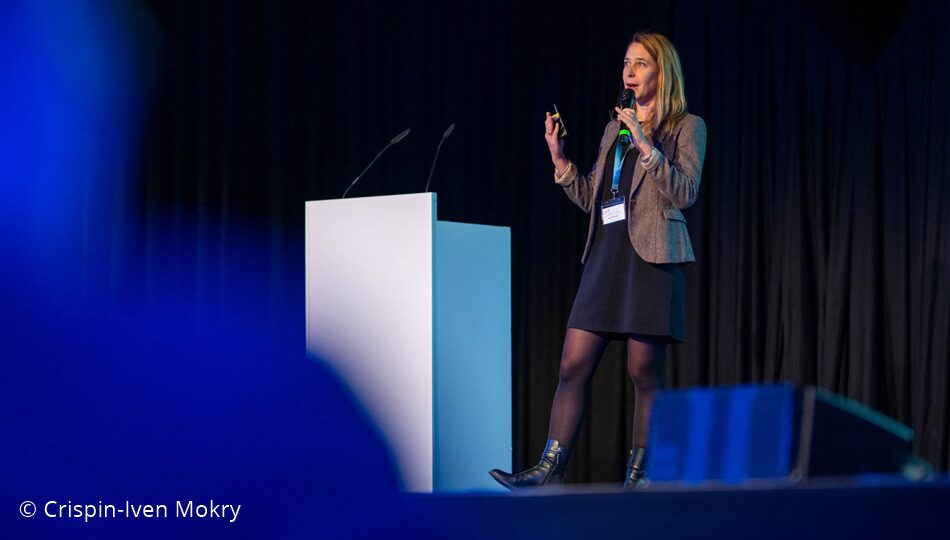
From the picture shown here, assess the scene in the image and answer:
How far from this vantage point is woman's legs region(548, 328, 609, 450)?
300 centimetres

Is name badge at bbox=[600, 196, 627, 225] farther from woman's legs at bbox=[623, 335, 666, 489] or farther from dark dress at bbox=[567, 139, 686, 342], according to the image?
woman's legs at bbox=[623, 335, 666, 489]

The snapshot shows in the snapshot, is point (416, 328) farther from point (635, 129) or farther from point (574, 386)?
point (635, 129)

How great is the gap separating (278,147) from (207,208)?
0.41 meters

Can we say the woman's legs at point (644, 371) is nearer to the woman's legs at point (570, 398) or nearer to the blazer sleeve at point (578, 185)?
the woman's legs at point (570, 398)

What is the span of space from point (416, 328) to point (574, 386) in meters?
0.48

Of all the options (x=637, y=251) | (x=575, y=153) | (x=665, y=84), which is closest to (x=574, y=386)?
(x=637, y=251)

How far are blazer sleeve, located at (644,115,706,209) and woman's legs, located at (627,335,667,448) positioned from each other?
38 cm

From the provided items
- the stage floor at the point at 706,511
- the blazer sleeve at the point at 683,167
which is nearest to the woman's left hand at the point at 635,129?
the blazer sleeve at the point at 683,167

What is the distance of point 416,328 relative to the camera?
3.12m

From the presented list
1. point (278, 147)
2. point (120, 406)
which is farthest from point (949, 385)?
point (120, 406)

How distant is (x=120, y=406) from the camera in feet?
14.9

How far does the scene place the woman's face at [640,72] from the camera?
2.97m

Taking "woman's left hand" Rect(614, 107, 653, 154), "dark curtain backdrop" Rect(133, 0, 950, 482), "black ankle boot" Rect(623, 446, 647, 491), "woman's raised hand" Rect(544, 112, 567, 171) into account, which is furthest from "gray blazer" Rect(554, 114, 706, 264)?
"dark curtain backdrop" Rect(133, 0, 950, 482)

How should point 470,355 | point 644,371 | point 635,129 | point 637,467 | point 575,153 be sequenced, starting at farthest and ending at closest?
point 575,153
point 470,355
point 644,371
point 637,467
point 635,129
